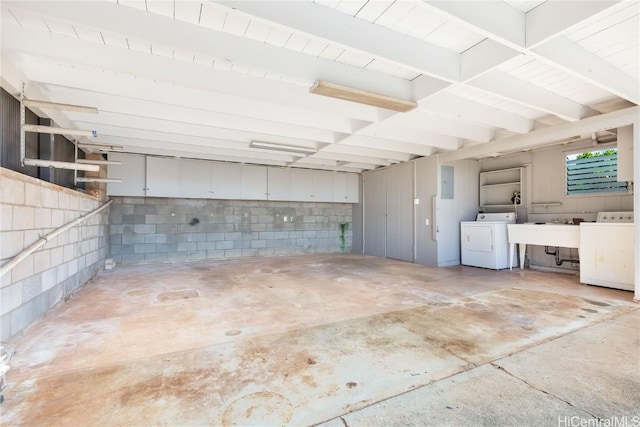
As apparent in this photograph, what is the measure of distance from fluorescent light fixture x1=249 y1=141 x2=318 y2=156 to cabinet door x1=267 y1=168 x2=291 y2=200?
1775mm

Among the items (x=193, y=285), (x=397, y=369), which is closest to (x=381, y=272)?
(x=193, y=285)

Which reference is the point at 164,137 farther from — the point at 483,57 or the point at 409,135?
the point at 483,57

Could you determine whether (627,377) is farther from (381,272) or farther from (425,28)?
(381,272)

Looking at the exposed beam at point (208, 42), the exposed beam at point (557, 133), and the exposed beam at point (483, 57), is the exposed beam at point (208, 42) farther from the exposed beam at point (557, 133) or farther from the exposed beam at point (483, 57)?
the exposed beam at point (557, 133)

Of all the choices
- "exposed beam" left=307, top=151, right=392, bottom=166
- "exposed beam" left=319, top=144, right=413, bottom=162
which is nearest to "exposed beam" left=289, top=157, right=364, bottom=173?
"exposed beam" left=307, top=151, right=392, bottom=166

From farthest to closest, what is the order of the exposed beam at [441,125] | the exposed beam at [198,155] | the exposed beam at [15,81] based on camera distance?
1. the exposed beam at [198,155]
2. the exposed beam at [441,125]
3. the exposed beam at [15,81]

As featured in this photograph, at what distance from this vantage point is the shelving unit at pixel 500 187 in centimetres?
620

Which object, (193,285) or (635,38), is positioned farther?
(193,285)

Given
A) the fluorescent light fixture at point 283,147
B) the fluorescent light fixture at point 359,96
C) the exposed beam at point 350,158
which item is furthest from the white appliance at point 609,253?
the fluorescent light fixture at point 283,147

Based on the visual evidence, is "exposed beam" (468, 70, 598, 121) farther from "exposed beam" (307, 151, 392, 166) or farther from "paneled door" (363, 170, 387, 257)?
"paneled door" (363, 170, 387, 257)

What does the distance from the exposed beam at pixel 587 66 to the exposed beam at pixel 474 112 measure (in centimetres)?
107

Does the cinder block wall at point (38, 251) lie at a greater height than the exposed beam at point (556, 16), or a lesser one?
lesser

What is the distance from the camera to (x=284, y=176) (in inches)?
309

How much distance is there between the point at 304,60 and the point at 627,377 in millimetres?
3325
